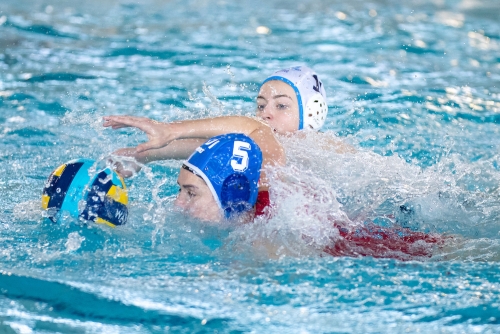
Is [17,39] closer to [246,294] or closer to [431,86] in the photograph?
[431,86]

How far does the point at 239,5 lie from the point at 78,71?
399cm

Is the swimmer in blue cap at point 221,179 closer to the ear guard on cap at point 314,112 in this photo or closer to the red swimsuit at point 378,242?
the red swimsuit at point 378,242

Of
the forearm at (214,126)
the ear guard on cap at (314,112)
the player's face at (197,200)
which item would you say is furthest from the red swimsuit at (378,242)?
the ear guard on cap at (314,112)

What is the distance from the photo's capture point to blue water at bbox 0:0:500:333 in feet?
9.20

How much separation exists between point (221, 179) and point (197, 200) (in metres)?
0.15

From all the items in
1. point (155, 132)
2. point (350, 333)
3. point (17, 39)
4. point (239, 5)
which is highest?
point (239, 5)

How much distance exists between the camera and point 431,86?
6.92 metres

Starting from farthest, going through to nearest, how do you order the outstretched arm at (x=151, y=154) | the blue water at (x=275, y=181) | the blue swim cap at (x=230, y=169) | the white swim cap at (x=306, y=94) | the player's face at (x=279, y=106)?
1. the white swim cap at (x=306, y=94)
2. the player's face at (x=279, y=106)
3. the outstretched arm at (x=151, y=154)
4. the blue swim cap at (x=230, y=169)
5. the blue water at (x=275, y=181)

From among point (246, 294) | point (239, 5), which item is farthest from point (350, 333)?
point (239, 5)

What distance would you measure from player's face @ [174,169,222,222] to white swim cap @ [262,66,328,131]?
165 centimetres

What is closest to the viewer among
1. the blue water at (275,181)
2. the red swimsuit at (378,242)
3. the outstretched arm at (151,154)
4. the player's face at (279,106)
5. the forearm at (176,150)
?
the blue water at (275,181)

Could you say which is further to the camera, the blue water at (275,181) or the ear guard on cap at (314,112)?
the ear guard on cap at (314,112)

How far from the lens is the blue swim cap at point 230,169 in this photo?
3.08 meters

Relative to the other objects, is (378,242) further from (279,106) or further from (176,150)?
(279,106)
